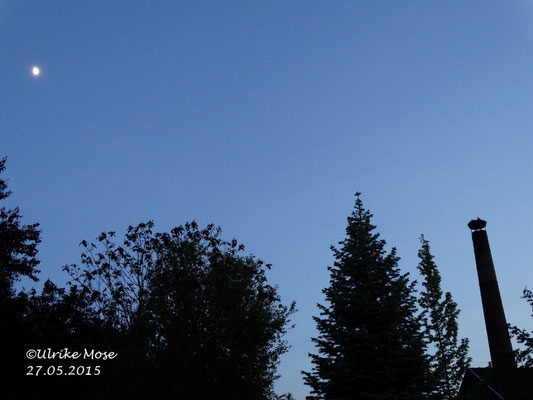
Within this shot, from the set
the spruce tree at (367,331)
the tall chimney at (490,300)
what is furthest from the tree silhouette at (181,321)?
the tall chimney at (490,300)

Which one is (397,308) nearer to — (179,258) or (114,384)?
(179,258)

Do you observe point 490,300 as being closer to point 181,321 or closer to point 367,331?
point 367,331

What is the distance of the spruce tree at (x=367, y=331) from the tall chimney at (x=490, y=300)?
12381 millimetres

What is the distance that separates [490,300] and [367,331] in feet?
54.6

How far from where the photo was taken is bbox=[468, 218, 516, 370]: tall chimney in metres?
32.2

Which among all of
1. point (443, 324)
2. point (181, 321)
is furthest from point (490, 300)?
point (181, 321)

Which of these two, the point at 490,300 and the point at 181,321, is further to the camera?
the point at 490,300

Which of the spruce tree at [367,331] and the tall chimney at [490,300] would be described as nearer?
the spruce tree at [367,331]

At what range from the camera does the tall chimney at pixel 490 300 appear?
32156 millimetres

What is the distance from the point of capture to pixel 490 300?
111ft

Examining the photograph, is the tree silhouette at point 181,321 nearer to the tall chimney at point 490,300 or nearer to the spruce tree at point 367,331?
the spruce tree at point 367,331

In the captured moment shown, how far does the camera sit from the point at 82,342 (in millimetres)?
21875

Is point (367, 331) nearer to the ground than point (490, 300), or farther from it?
nearer to the ground

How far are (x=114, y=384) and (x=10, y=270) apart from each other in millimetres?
15347
